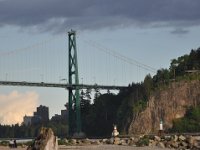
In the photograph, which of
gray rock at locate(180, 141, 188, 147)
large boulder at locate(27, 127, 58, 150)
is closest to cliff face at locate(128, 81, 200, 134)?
gray rock at locate(180, 141, 188, 147)

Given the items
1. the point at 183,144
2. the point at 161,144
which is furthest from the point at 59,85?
the point at 183,144

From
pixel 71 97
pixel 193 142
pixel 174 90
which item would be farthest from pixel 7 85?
pixel 193 142

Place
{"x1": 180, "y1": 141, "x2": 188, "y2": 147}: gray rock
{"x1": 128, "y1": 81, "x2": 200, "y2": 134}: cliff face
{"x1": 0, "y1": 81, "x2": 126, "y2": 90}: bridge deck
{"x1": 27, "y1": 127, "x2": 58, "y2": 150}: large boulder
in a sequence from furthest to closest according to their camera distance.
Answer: {"x1": 128, "y1": 81, "x2": 200, "y2": 134}: cliff face → {"x1": 0, "y1": 81, "x2": 126, "y2": 90}: bridge deck → {"x1": 180, "y1": 141, "x2": 188, "y2": 147}: gray rock → {"x1": 27, "y1": 127, "x2": 58, "y2": 150}: large boulder

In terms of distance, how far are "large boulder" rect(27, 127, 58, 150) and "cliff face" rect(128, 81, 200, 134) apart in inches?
2784

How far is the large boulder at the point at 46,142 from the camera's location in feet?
43.3

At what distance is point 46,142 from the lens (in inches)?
523

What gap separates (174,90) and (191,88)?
95.8 inches

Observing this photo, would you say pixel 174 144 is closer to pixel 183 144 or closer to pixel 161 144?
pixel 183 144

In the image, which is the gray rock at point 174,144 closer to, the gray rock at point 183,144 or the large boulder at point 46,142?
the gray rock at point 183,144

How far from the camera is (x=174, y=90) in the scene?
287 feet

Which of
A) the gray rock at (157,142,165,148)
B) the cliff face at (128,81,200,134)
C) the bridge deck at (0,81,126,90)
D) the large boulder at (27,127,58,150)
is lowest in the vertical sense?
the large boulder at (27,127,58,150)

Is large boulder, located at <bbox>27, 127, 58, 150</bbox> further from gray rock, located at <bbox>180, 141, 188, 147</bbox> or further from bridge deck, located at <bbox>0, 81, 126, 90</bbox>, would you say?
bridge deck, located at <bbox>0, 81, 126, 90</bbox>

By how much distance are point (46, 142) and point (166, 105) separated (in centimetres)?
7372

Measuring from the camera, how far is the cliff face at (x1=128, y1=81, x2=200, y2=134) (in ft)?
279
